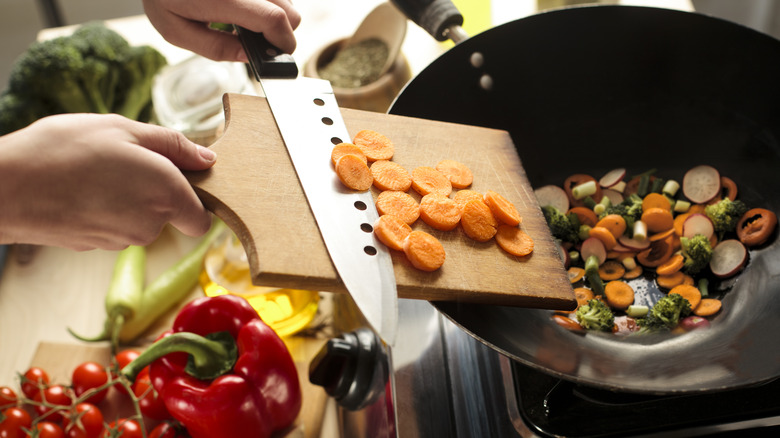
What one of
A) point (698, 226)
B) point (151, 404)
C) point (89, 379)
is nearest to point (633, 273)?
point (698, 226)

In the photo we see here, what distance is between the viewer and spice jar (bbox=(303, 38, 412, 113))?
1356mm

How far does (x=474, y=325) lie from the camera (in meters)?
0.79

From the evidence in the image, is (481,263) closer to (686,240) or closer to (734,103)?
(686,240)

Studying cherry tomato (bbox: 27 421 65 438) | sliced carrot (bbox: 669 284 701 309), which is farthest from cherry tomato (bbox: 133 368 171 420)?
sliced carrot (bbox: 669 284 701 309)

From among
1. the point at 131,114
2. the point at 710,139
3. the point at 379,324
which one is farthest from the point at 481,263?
the point at 131,114

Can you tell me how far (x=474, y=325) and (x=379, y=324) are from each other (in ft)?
0.60

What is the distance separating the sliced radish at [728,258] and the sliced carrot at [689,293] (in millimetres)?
62

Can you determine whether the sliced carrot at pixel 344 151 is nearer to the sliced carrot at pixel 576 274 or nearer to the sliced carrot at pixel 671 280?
the sliced carrot at pixel 576 274

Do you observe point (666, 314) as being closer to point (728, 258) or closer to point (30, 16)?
point (728, 258)

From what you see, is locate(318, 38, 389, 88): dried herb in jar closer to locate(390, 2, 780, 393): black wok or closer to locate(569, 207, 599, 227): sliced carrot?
locate(390, 2, 780, 393): black wok

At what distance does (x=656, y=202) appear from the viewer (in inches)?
43.8

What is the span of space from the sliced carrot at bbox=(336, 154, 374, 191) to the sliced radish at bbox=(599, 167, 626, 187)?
0.57 m

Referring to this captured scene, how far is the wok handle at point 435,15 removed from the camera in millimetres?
1083

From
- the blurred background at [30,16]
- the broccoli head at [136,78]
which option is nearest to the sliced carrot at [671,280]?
the broccoli head at [136,78]
